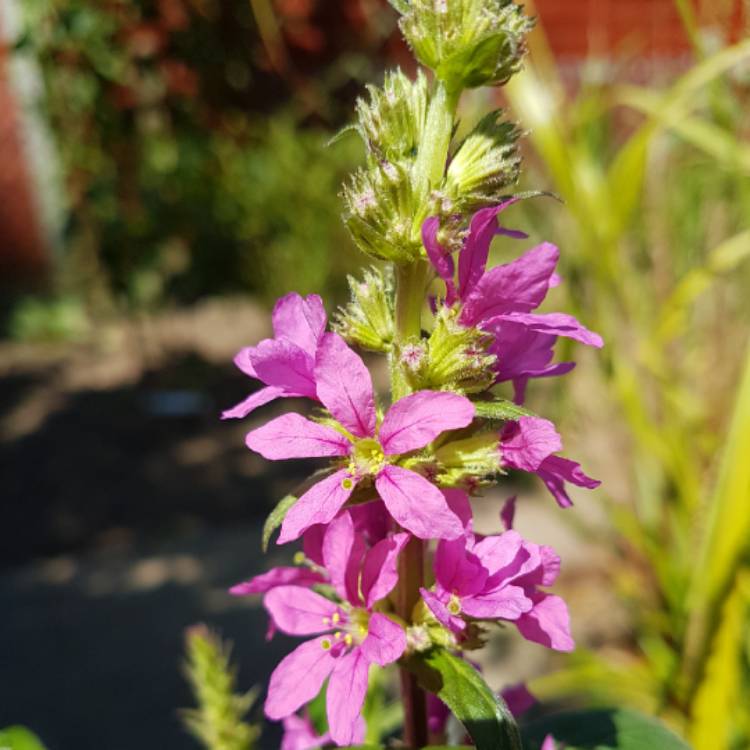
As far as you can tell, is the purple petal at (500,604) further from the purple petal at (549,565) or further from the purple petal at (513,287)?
the purple petal at (513,287)

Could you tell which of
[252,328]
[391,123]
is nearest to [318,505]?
[391,123]

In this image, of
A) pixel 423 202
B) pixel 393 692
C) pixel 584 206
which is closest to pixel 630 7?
pixel 584 206

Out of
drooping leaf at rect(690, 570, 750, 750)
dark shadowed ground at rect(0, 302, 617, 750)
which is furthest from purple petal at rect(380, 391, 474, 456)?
dark shadowed ground at rect(0, 302, 617, 750)

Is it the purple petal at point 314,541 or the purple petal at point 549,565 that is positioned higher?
the purple petal at point 314,541

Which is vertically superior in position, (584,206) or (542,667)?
(584,206)

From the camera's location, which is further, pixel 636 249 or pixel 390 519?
pixel 636 249

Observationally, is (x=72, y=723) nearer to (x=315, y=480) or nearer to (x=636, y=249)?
(x=315, y=480)

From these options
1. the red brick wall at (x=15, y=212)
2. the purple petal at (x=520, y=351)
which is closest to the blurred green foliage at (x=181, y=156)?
the red brick wall at (x=15, y=212)
